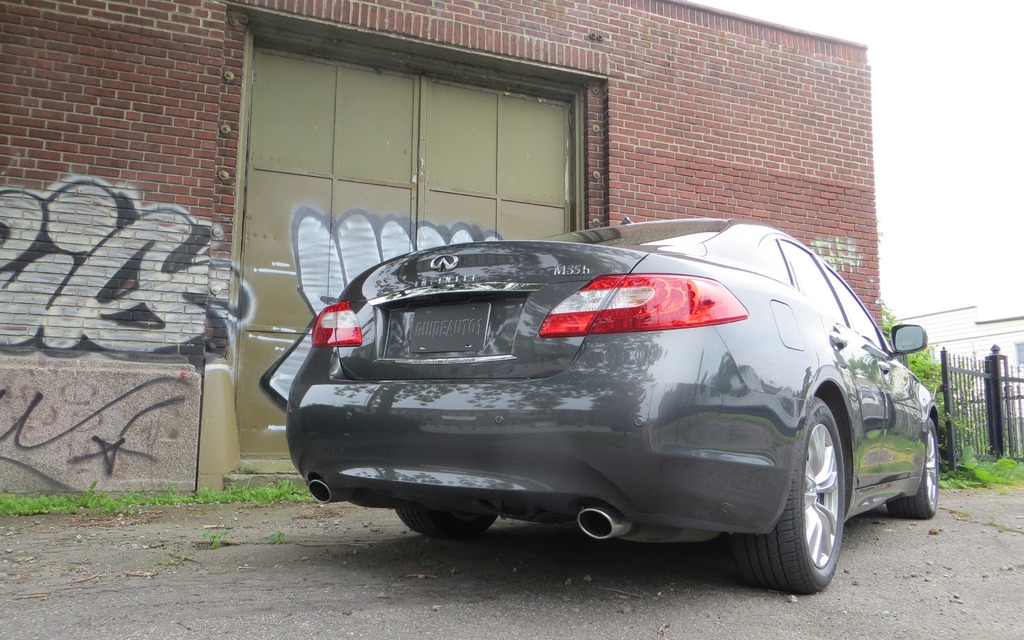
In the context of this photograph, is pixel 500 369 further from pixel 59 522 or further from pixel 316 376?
pixel 59 522

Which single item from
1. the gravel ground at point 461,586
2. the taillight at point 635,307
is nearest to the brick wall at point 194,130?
the gravel ground at point 461,586

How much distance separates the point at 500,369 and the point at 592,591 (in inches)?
37.0

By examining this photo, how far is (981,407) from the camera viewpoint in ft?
31.8

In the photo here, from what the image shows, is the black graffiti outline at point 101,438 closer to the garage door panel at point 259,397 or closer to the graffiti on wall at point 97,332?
the graffiti on wall at point 97,332

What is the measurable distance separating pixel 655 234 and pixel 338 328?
1334mm

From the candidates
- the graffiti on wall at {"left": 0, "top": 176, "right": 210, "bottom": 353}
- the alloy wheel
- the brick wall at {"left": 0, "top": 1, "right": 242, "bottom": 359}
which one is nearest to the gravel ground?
the alloy wheel

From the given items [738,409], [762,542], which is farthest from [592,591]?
[738,409]

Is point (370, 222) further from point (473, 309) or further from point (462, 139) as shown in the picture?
point (473, 309)

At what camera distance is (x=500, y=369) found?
112 inches

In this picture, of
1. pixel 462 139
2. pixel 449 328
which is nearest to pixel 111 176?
pixel 462 139

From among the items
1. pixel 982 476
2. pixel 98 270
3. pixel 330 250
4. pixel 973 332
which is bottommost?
pixel 982 476

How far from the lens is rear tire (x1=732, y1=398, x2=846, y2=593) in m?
3.03

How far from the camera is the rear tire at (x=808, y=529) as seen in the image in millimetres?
3025

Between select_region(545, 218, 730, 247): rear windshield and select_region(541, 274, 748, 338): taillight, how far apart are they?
0.36 m
